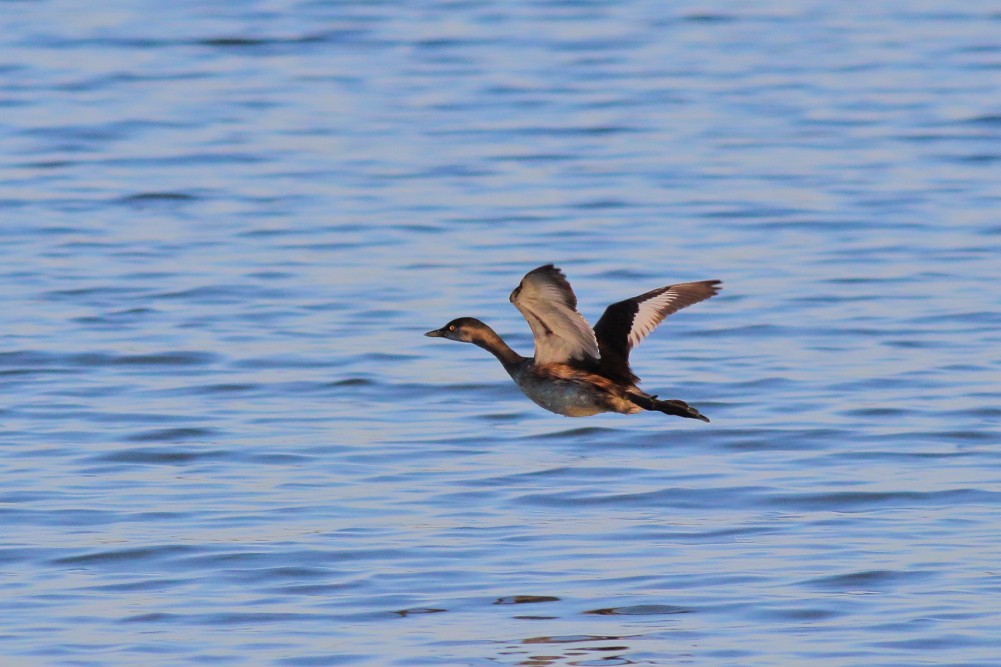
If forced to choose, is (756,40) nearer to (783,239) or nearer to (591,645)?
(783,239)

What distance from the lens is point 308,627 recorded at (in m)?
9.07

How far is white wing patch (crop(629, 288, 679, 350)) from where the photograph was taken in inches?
394

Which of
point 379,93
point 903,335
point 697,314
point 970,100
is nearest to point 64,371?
point 697,314

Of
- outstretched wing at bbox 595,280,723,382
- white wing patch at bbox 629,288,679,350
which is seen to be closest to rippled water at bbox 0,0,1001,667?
outstretched wing at bbox 595,280,723,382

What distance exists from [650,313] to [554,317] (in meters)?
0.68

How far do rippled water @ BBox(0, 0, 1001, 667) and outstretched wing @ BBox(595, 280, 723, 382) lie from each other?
35.5 inches

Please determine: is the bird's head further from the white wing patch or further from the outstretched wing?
the white wing patch

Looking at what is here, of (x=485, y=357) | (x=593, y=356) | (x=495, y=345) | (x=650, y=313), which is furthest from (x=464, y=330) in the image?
(x=485, y=357)

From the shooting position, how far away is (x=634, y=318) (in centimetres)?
1016

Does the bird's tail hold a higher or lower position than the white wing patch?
lower

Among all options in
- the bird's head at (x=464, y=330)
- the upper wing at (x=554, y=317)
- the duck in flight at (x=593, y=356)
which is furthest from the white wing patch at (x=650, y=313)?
the bird's head at (x=464, y=330)

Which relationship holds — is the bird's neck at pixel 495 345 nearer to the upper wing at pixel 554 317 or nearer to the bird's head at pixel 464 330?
the bird's head at pixel 464 330

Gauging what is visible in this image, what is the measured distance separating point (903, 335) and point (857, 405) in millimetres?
1901

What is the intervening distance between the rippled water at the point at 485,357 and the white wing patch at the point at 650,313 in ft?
3.39
